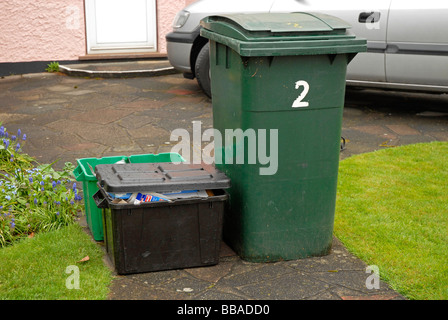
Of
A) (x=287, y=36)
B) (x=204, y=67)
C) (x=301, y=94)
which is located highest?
(x=287, y=36)

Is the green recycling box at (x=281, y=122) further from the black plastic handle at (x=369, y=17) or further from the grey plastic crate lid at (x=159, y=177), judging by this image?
the black plastic handle at (x=369, y=17)

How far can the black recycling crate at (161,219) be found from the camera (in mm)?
3791

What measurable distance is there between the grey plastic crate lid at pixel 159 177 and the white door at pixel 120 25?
7.84 meters

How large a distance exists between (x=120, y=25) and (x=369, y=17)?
5.49m

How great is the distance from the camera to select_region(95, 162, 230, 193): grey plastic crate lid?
3.79 m

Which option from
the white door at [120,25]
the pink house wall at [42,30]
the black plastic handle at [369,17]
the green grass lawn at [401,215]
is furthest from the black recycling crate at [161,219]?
the white door at [120,25]

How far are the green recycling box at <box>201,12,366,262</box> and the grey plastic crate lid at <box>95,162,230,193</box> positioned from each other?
188 millimetres

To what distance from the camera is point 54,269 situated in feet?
12.9

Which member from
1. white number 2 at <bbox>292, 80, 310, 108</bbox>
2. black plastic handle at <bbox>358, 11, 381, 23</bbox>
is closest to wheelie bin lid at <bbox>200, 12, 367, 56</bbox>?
white number 2 at <bbox>292, 80, 310, 108</bbox>

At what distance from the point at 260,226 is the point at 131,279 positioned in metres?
0.88

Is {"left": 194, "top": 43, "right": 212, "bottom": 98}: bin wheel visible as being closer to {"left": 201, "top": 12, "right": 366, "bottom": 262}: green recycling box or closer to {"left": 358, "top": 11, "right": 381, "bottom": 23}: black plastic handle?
{"left": 358, "top": 11, "right": 381, "bottom": 23}: black plastic handle

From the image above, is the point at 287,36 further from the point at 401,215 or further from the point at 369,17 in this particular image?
the point at 369,17

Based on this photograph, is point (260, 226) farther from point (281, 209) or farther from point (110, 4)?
point (110, 4)

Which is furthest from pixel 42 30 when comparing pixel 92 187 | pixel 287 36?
pixel 287 36
